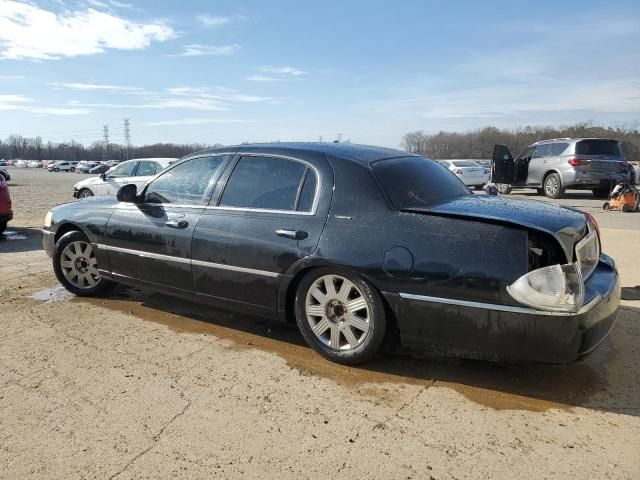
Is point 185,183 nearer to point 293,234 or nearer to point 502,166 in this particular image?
point 293,234

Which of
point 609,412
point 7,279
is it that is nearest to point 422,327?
point 609,412

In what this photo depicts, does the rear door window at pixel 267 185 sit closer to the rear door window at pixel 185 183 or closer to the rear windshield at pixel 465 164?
the rear door window at pixel 185 183

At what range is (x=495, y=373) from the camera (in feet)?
11.1

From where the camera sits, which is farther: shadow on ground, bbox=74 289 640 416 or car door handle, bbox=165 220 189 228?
car door handle, bbox=165 220 189 228

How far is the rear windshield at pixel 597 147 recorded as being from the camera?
14.8m

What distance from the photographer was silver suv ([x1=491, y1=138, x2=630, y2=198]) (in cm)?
1458

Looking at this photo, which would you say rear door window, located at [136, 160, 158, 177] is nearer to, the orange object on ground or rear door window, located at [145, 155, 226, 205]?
rear door window, located at [145, 155, 226, 205]

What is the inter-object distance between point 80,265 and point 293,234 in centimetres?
276

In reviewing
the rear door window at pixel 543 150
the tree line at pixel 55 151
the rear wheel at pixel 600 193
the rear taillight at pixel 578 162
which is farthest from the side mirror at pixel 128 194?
the tree line at pixel 55 151

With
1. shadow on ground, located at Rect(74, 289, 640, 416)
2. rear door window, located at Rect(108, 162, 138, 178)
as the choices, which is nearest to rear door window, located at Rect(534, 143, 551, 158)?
rear door window, located at Rect(108, 162, 138, 178)

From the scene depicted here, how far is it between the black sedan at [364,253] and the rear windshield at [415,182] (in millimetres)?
16

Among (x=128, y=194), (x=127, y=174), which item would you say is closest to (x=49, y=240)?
(x=128, y=194)

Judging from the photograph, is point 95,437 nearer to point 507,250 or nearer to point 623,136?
point 507,250

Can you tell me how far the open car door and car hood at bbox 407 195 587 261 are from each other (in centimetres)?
1150
